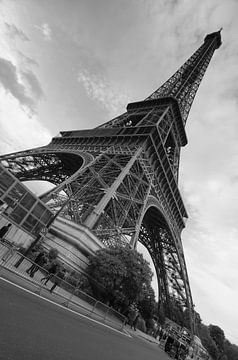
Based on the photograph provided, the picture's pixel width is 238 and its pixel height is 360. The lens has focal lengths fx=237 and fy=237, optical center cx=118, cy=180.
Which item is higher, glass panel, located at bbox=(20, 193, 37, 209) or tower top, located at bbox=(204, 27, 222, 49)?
tower top, located at bbox=(204, 27, 222, 49)

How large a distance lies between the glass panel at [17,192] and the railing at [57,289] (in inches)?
207

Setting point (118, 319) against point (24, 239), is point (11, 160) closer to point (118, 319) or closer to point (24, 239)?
point (24, 239)

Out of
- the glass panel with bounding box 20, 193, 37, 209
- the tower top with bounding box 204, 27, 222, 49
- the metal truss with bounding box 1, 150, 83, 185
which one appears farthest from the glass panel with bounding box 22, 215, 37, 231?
the tower top with bounding box 204, 27, 222, 49

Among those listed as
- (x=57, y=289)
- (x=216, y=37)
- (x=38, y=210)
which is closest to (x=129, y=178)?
(x=38, y=210)

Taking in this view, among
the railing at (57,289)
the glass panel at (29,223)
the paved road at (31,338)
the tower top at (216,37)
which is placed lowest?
the paved road at (31,338)

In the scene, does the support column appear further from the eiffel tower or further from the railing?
the railing

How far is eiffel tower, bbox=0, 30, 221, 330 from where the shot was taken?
25500mm

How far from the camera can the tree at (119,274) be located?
1867cm

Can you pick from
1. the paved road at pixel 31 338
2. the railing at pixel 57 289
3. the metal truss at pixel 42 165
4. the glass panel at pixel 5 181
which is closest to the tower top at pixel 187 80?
the metal truss at pixel 42 165

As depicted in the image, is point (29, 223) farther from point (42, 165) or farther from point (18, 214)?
point (42, 165)

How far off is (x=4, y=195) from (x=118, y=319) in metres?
12.8

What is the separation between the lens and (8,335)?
14.5ft

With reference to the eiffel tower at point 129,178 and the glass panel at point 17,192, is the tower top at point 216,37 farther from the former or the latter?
the glass panel at point 17,192

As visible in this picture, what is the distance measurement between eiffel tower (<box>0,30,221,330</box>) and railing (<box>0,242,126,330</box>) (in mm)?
7183
